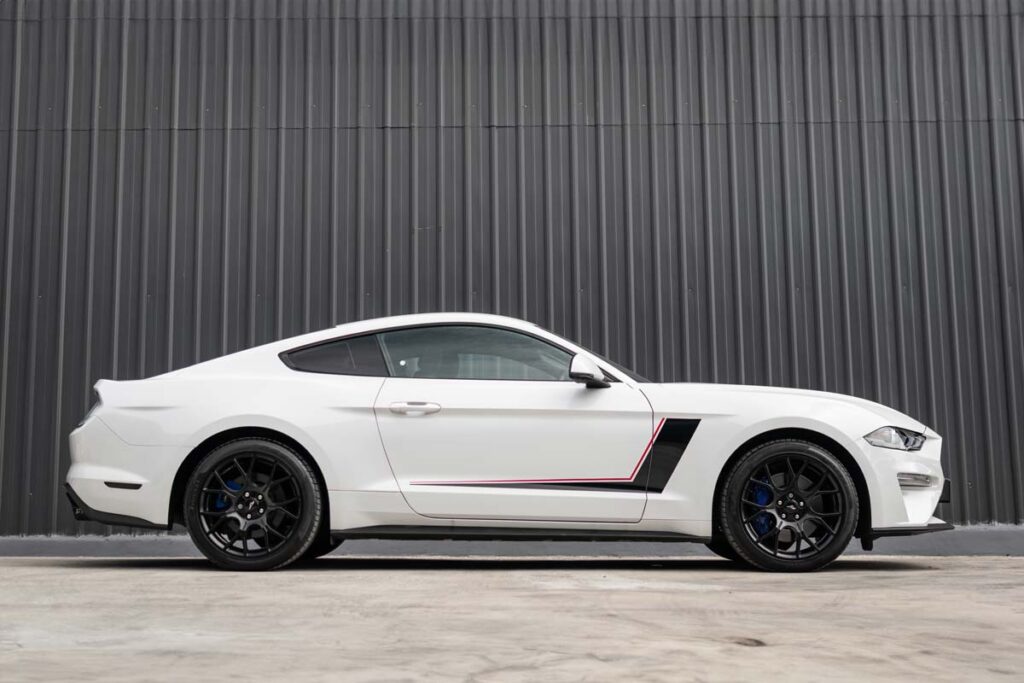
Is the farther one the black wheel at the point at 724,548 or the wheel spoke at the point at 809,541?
the black wheel at the point at 724,548

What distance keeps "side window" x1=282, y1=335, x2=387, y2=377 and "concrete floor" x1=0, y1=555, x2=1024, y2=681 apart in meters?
1.04

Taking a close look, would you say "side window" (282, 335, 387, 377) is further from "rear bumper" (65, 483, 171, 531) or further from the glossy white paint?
"rear bumper" (65, 483, 171, 531)

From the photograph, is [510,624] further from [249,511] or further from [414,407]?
[249,511]

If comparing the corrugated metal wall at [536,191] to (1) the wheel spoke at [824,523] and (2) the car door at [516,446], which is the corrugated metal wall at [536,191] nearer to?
(2) the car door at [516,446]

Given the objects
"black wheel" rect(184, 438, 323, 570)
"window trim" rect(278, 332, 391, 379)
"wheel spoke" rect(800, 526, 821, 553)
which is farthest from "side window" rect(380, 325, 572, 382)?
"wheel spoke" rect(800, 526, 821, 553)

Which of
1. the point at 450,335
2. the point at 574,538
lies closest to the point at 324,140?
the point at 450,335

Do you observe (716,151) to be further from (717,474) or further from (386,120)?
(717,474)

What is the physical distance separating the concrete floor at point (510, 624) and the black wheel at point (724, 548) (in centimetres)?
21

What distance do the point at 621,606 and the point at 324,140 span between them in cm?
566

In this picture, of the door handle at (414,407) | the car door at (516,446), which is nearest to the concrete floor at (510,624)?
the car door at (516,446)

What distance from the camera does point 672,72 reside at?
28.7ft

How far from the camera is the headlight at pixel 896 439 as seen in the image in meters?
5.45

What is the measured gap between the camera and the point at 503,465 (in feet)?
17.6

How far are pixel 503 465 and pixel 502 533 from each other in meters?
0.34
